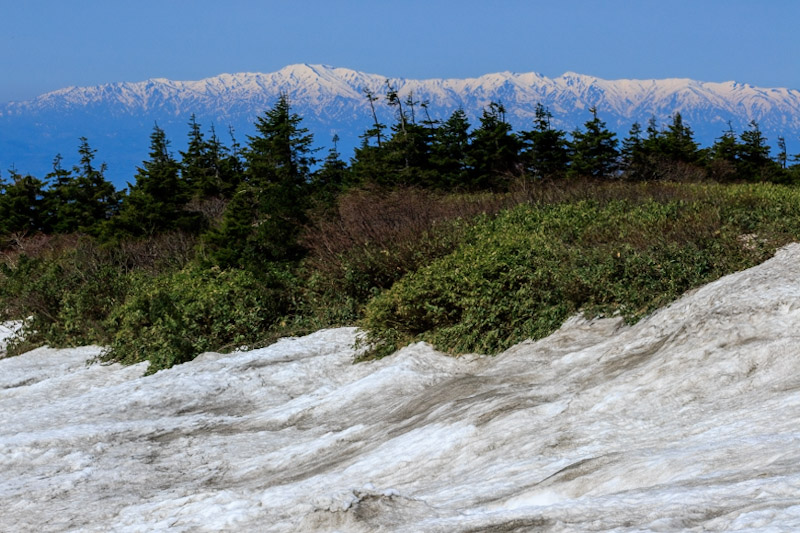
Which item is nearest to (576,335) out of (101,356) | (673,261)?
(673,261)

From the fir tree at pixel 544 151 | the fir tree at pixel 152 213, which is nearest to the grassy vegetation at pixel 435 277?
the fir tree at pixel 152 213

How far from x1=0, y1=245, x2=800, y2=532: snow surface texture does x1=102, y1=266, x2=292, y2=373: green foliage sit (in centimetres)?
201

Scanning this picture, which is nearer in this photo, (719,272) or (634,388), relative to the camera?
(634,388)

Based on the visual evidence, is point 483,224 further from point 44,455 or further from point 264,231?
point 44,455

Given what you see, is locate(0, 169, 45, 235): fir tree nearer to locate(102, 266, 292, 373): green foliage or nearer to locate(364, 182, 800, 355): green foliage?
locate(102, 266, 292, 373): green foliage

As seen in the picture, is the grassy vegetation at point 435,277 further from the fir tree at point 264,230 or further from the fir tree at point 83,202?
the fir tree at point 83,202

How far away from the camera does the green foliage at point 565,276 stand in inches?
371

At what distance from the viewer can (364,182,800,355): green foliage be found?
9.43 m

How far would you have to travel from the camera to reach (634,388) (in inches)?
248

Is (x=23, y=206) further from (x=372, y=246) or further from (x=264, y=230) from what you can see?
(x=372, y=246)

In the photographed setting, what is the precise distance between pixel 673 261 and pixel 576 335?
1.75 m

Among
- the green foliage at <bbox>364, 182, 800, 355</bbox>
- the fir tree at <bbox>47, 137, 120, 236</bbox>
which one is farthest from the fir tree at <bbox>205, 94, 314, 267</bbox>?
the fir tree at <bbox>47, 137, 120, 236</bbox>

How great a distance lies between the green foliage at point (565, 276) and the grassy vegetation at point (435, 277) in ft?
0.08

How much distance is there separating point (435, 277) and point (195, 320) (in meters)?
5.00
